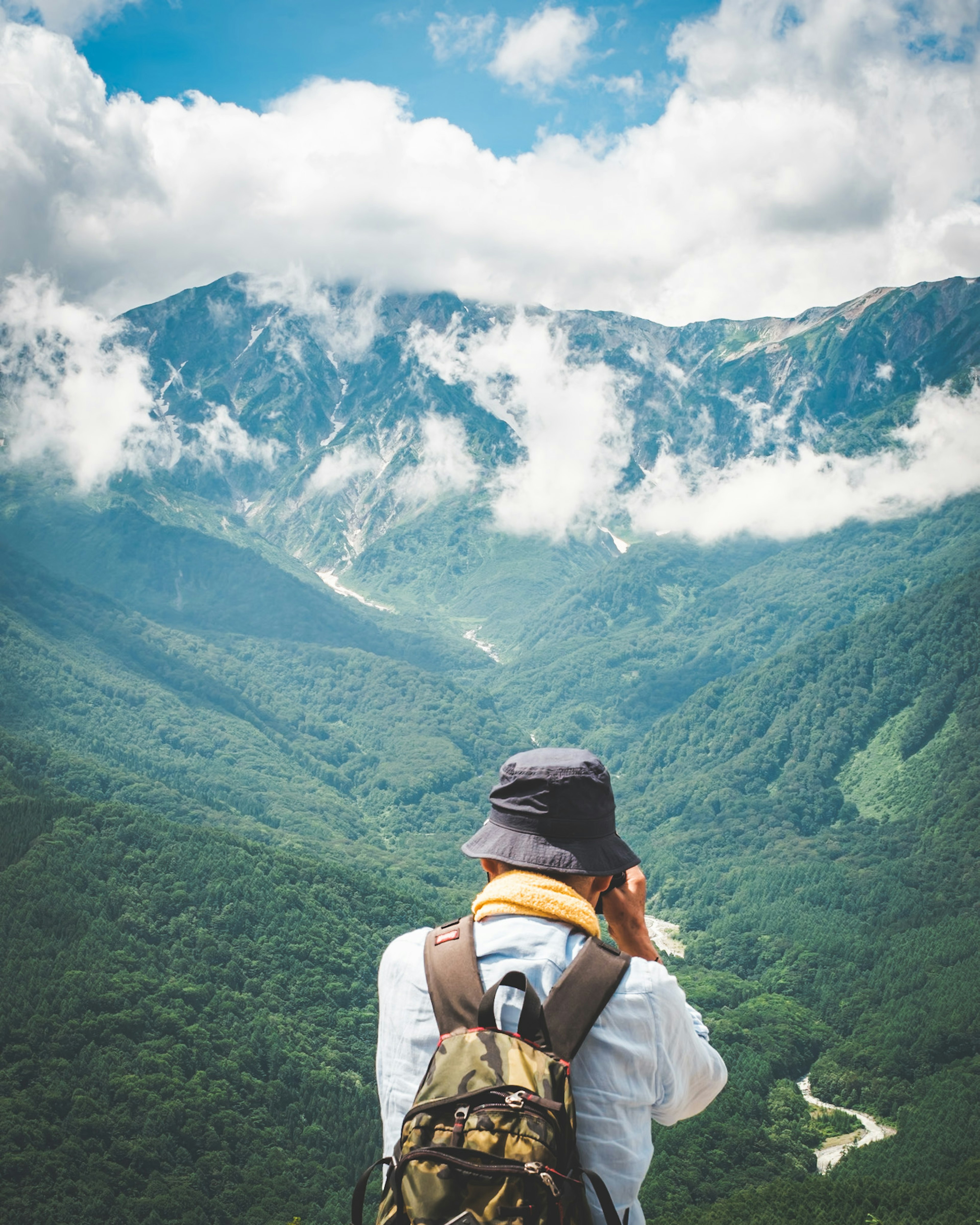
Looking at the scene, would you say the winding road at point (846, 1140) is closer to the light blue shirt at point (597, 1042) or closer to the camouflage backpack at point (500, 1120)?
the light blue shirt at point (597, 1042)

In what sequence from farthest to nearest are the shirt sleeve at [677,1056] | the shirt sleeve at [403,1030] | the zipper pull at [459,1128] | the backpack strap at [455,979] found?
1. the shirt sleeve at [403,1030]
2. the shirt sleeve at [677,1056]
3. the backpack strap at [455,979]
4. the zipper pull at [459,1128]

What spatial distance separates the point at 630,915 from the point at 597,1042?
1095 mm

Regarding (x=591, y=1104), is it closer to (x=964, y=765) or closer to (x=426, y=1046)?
(x=426, y=1046)

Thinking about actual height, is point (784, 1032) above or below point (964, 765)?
below

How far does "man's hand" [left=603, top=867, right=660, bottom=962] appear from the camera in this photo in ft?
20.5

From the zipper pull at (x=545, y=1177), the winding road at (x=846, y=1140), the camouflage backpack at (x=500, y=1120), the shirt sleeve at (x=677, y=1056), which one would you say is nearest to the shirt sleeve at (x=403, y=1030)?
the camouflage backpack at (x=500, y=1120)

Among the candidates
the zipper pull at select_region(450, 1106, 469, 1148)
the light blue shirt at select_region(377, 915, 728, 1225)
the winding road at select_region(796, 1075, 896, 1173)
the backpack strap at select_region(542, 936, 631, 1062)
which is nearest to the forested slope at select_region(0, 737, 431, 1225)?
the winding road at select_region(796, 1075, 896, 1173)

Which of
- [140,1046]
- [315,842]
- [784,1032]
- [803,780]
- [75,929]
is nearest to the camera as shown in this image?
[140,1046]

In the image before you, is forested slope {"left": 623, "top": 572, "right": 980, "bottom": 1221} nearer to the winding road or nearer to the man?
the winding road

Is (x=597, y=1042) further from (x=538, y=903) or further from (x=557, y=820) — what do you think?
(x=557, y=820)

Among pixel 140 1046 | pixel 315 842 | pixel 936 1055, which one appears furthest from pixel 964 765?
pixel 140 1046

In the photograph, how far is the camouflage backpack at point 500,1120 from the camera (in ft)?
15.5

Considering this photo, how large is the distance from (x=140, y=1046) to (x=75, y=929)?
1594 cm

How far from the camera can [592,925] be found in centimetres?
572
